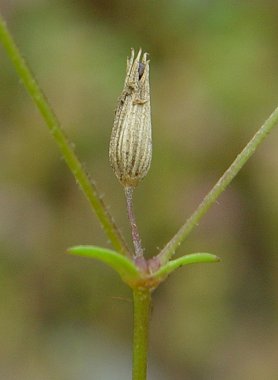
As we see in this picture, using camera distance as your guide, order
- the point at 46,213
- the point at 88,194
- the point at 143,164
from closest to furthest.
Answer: the point at 88,194 → the point at 143,164 → the point at 46,213

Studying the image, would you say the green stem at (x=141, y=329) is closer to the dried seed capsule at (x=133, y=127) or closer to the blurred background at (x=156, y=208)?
the dried seed capsule at (x=133, y=127)

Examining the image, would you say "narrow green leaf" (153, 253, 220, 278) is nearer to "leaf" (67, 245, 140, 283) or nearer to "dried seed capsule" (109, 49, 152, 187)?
"leaf" (67, 245, 140, 283)

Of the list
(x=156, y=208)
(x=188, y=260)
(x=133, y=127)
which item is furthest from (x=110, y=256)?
(x=156, y=208)

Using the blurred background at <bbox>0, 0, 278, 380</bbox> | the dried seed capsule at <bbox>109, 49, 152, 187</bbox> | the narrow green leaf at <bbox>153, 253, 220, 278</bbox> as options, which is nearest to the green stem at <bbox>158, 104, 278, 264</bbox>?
the narrow green leaf at <bbox>153, 253, 220, 278</bbox>

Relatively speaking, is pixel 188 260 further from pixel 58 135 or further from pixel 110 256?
pixel 58 135

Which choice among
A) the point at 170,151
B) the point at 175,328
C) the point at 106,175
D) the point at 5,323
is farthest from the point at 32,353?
the point at 170,151

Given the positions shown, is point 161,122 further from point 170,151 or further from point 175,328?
point 175,328
